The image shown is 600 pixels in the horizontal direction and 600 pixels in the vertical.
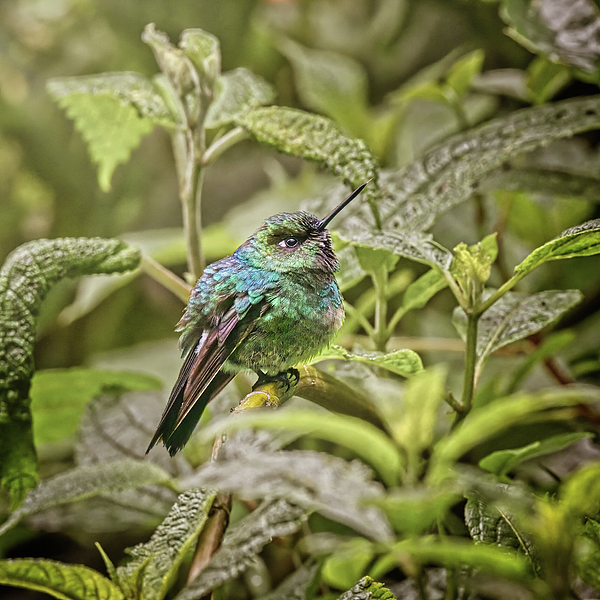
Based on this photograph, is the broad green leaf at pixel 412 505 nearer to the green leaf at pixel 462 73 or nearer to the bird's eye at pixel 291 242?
the bird's eye at pixel 291 242

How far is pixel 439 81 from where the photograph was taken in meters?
0.90

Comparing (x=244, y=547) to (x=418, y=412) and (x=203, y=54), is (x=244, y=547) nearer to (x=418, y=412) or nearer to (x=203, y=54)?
(x=418, y=412)

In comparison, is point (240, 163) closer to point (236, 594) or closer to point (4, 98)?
point (4, 98)

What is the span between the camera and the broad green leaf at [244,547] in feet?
1.37

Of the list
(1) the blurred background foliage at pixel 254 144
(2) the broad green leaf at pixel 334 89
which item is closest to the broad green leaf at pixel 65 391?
(1) the blurred background foliage at pixel 254 144

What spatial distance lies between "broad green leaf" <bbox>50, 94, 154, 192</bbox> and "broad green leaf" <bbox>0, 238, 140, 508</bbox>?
7.6 inches

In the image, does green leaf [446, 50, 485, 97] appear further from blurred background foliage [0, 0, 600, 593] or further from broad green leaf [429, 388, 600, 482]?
broad green leaf [429, 388, 600, 482]

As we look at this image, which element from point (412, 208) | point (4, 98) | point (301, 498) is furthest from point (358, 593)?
point (4, 98)

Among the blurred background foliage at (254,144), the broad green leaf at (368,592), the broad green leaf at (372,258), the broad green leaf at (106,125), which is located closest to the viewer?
the broad green leaf at (368,592)

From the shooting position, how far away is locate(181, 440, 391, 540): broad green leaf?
32cm

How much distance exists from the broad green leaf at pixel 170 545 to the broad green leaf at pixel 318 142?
0.29 m

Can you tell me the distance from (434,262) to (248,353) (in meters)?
0.18

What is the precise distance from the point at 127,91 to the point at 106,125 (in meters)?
0.10


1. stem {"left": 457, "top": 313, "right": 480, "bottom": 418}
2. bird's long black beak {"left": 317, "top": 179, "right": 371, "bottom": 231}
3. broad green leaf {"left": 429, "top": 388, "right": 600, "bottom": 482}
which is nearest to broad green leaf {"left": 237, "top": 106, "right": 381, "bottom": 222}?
bird's long black beak {"left": 317, "top": 179, "right": 371, "bottom": 231}
